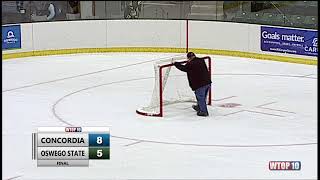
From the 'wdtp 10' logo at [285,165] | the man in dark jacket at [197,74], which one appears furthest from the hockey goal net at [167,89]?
the 'wdtp 10' logo at [285,165]

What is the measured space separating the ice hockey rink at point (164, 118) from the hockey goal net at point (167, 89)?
12cm

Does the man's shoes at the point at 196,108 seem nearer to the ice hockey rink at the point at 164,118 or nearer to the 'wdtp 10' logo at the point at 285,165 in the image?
the ice hockey rink at the point at 164,118

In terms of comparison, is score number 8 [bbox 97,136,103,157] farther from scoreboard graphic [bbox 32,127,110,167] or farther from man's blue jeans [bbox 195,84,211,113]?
man's blue jeans [bbox 195,84,211,113]

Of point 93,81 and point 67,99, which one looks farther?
point 93,81

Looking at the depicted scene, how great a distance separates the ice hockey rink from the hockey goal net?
4.9 inches

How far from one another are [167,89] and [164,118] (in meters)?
Result: 0.72

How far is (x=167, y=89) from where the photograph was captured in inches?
400

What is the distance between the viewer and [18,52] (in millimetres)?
14961

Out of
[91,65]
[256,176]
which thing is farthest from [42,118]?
[91,65]

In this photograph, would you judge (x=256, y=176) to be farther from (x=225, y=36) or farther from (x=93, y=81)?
(x=225, y=36)

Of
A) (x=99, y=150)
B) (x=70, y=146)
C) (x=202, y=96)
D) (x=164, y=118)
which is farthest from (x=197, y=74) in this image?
(x=70, y=146)

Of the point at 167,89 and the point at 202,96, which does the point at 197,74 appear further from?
the point at 167,89

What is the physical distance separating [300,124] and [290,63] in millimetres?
5319

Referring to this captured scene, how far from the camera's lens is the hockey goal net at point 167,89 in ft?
31.8
